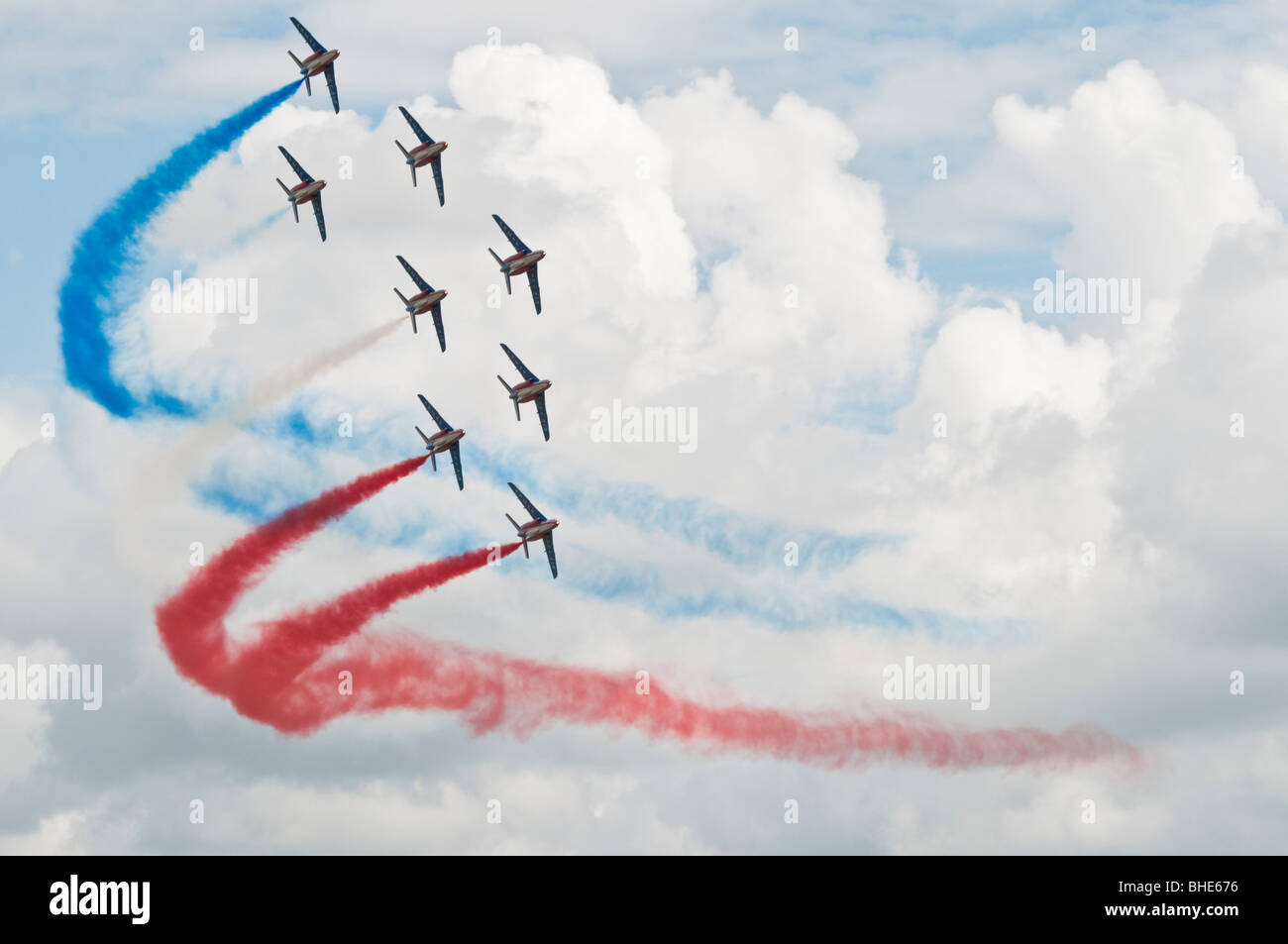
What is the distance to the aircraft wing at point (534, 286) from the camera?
165 m

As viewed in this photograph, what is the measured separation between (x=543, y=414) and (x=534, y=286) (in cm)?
1086

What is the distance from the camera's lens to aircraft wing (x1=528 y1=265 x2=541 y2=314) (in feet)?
541

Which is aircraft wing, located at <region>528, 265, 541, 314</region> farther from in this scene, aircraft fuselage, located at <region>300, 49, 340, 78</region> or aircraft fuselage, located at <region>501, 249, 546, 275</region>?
aircraft fuselage, located at <region>300, 49, 340, 78</region>

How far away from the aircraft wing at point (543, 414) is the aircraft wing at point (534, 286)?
7150mm

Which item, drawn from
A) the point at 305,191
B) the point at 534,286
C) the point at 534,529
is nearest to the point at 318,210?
the point at 305,191

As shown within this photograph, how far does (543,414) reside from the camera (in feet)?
556

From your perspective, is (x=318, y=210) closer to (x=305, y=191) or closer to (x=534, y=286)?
(x=305, y=191)

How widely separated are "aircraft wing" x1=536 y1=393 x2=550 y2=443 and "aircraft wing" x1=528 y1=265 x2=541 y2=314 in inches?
281

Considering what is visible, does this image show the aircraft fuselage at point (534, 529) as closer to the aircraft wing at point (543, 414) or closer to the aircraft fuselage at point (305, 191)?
the aircraft wing at point (543, 414)

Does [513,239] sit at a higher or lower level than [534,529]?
higher

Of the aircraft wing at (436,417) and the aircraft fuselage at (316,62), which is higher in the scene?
the aircraft fuselage at (316,62)
